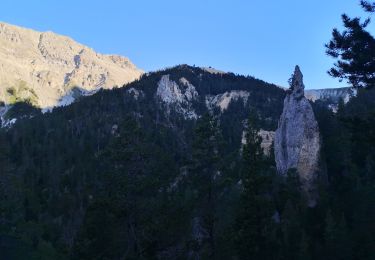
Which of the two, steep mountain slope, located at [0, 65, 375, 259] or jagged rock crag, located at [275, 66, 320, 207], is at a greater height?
A: jagged rock crag, located at [275, 66, 320, 207]

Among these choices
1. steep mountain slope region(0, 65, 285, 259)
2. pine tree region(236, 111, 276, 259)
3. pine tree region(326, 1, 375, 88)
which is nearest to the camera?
pine tree region(326, 1, 375, 88)

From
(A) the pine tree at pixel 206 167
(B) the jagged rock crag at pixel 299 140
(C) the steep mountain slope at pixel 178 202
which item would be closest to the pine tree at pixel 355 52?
(C) the steep mountain slope at pixel 178 202

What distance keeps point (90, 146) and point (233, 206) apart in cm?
10952

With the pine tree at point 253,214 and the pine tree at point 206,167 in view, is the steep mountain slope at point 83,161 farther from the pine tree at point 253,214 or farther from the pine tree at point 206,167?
the pine tree at point 253,214

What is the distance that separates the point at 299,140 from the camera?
81.2 meters

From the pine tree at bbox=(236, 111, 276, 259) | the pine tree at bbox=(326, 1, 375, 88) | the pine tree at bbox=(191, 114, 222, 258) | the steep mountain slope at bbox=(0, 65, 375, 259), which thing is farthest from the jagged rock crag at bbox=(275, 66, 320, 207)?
the pine tree at bbox=(326, 1, 375, 88)

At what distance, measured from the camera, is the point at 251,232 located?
37188mm

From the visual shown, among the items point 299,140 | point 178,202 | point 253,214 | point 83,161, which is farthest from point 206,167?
point 83,161

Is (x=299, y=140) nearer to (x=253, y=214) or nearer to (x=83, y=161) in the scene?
(x=253, y=214)

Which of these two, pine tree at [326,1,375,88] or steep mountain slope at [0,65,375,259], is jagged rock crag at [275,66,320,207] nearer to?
steep mountain slope at [0,65,375,259]

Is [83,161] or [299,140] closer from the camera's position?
[299,140]

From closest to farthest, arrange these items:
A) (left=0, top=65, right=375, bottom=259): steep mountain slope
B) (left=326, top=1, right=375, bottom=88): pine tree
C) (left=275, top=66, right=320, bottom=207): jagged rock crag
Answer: (left=326, top=1, right=375, bottom=88): pine tree → (left=0, top=65, right=375, bottom=259): steep mountain slope → (left=275, top=66, right=320, bottom=207): jagged rock crag

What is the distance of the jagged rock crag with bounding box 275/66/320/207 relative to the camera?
7669 centimetres

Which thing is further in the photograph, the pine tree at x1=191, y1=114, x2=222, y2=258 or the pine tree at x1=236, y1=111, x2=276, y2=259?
the pine tree at x1=236, y1=111, x2=276, y2=259
